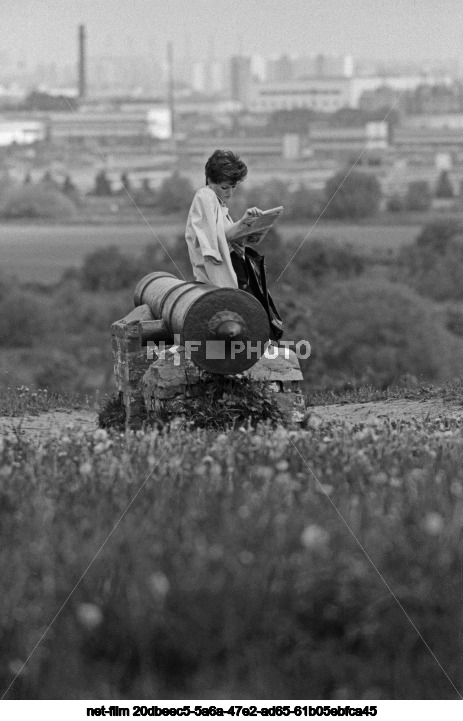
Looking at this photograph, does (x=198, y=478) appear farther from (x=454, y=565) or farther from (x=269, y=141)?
(x=269, y=141)

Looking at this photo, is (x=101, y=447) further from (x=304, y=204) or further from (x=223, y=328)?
(x=304, y=204)

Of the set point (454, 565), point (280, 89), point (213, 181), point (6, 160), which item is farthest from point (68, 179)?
point (454, 565)

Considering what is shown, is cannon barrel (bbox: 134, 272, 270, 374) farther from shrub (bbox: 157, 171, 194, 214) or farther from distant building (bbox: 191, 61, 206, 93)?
distant building (bbox: 191, 61, 206, 93)

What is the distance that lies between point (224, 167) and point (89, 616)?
17.2 feet

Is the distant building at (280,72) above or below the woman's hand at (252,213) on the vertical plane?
below

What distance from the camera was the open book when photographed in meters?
9.41

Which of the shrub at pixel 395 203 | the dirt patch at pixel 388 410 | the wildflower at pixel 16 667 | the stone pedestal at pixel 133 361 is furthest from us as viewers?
the shrub at pixel 395 203

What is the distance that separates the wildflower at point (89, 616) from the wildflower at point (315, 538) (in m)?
0.84

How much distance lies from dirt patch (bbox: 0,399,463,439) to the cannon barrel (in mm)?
1946

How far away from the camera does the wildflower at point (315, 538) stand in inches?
207

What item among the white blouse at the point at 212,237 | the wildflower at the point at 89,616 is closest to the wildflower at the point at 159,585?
the wildflower at the point at 89,616

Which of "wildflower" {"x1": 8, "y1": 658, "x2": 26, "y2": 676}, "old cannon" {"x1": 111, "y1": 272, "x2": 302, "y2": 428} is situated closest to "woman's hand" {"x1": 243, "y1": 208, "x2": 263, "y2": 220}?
"old cannon" {"x1": 111, "y1": 272, "x2": 302, "y2": 428}

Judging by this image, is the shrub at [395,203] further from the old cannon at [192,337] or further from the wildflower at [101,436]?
the wildflower at [101,436]

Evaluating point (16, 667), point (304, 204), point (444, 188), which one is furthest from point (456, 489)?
point (444, 188)
